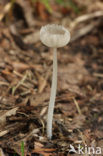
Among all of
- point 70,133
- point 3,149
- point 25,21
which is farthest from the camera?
point 25,21

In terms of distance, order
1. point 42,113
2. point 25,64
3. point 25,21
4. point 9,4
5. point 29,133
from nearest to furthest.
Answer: point 29,133 < point 42,113 < point 25,64 < point 9,4 < point 25,21

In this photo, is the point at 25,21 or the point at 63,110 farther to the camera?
the point at 25,21

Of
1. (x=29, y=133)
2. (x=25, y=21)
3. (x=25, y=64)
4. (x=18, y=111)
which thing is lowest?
(x=29, y=133)

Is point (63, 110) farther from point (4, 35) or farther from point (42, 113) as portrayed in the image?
point (4, 35)

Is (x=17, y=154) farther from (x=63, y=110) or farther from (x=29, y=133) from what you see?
(x=63, y=110)

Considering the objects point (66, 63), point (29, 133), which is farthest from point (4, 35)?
point (29, 133)

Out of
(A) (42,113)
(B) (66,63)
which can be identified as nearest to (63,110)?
A: (A) (42,113)

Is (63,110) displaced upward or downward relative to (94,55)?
downward
